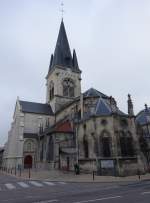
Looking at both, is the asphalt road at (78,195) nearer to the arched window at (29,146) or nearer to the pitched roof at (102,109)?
the pitched roof at (102,109)

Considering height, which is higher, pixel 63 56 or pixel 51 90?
pixel 63 56

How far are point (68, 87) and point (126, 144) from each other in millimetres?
27132

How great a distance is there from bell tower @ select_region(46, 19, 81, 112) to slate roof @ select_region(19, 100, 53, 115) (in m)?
1.34

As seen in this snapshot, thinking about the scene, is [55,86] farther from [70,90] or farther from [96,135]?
[96,135]

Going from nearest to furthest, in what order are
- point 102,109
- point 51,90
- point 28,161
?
point 102,109 < point 28,161 < point 51,90

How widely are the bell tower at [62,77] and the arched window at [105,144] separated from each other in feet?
74.9

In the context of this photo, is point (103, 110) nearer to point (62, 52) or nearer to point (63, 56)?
point (63, 56)

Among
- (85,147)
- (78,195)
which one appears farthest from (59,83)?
(78,195)

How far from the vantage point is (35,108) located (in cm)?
4541

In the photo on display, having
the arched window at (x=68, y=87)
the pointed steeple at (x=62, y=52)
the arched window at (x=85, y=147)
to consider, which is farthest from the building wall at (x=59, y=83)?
the arched window at (x=85, y=147)

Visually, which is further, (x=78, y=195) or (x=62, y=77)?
(x=62, y=77)

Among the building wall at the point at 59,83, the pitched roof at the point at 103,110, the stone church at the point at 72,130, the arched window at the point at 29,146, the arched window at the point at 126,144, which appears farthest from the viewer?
the building wall at the point at 59,83

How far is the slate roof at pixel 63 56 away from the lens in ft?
163

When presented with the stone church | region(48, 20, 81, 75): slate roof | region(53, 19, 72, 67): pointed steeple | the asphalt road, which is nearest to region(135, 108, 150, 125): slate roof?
the stone church
